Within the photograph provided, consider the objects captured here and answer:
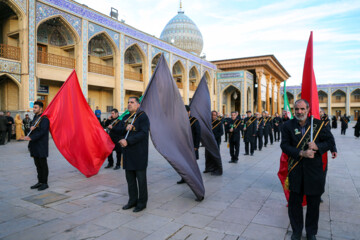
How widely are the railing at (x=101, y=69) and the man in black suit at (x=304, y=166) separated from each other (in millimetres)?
15451

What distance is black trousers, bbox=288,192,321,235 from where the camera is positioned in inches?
105

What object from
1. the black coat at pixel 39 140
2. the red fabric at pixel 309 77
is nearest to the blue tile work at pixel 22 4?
the black coat at pixel 39 140

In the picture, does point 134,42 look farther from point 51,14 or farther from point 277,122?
point 277,122

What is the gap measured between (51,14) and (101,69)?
4616 mm

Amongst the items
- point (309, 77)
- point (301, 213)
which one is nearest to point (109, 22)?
point (309, 77)

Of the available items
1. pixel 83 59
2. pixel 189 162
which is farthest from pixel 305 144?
pixel 83 59

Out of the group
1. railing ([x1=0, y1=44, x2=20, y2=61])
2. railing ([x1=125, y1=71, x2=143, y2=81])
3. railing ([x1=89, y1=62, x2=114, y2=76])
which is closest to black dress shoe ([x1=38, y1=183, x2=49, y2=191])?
railing ([x1=0, y1=44, x2=20, y2=61])

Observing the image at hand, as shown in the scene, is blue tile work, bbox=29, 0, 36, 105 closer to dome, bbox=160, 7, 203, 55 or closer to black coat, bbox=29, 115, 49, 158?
black coat, bbox=29, 115, 49, 158

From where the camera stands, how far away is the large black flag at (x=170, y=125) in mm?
3705

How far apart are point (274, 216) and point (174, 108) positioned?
206 cm

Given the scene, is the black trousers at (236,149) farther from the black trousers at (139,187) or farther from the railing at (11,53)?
the railing at (11,53)

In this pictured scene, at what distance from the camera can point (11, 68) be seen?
37.7 ft

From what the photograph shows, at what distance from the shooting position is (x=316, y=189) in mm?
2598

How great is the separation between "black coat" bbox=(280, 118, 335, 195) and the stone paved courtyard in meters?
0.62
